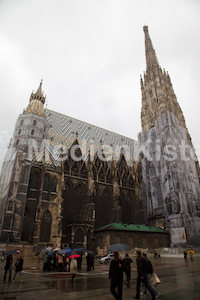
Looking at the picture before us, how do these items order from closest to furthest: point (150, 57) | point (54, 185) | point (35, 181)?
point (35, 181) → point (54, 185) → point (150, 57)

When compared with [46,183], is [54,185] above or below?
below

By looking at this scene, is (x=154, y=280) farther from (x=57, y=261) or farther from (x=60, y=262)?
(x=57, y=261)

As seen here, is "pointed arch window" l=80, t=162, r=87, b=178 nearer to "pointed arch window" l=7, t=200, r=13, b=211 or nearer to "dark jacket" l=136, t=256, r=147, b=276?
"pointed arch window" l=7, t=200, r=13, b=211

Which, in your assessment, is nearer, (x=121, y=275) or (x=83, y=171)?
(x=121, y=275)

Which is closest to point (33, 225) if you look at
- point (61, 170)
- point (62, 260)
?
point (61, 170)

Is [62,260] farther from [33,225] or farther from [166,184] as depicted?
[166,184]

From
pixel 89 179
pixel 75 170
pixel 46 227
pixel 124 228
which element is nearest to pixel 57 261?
pixel 46 227

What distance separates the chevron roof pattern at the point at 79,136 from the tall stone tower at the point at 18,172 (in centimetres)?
275

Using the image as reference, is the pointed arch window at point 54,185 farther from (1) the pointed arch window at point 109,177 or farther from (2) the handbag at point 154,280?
(2) the handbag at point 154,280

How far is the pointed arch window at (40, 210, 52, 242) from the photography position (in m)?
27.9

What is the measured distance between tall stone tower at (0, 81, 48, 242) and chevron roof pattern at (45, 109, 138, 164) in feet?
9.03

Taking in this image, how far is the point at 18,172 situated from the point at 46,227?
8737mm

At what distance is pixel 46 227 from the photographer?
28719 mm

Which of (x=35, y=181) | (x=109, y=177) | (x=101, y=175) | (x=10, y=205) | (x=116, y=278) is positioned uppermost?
(x=101, y=175)
